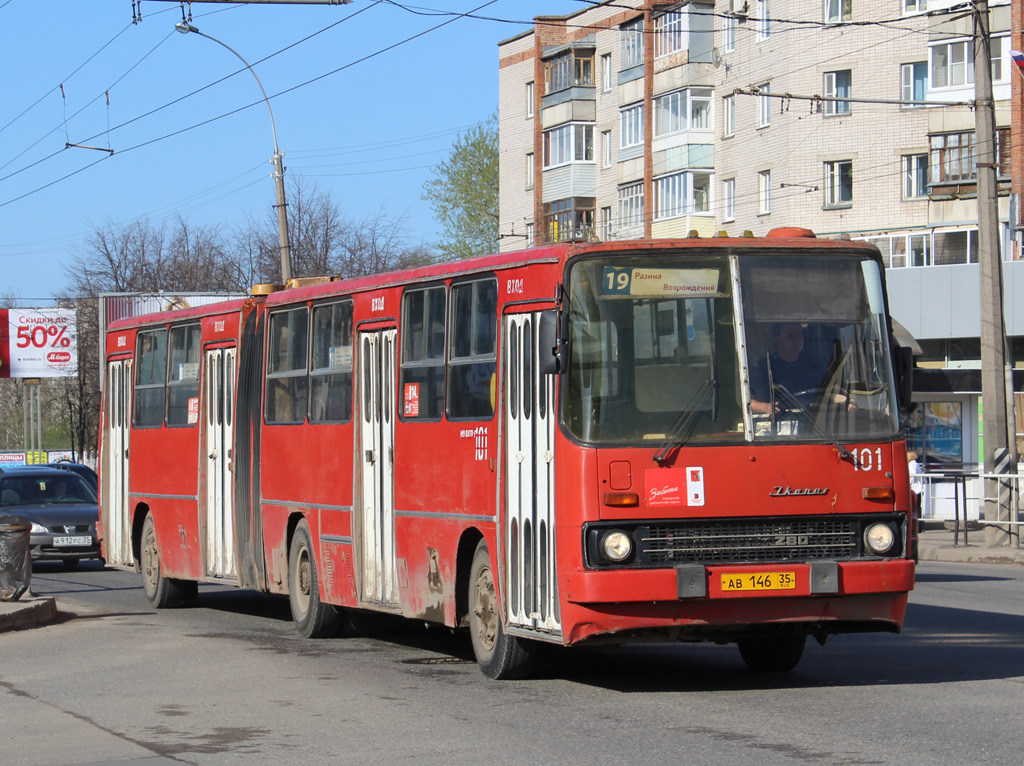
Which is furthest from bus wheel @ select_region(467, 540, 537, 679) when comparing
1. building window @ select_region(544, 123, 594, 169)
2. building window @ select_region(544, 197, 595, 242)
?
building window @ select_region(544, 123, 594, 169)

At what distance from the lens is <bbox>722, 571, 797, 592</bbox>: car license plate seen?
9508 mm

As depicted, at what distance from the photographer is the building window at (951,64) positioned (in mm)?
45406

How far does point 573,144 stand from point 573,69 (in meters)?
3.05

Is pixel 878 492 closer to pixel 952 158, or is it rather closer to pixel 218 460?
pixel 218 460

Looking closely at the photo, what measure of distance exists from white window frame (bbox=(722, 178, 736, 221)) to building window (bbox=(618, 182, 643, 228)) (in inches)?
196

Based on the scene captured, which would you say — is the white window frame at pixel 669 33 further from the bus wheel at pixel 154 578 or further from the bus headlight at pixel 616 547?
the bus headlight at pixel 616 547

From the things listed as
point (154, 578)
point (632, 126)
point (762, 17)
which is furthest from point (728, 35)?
point (154, 578)

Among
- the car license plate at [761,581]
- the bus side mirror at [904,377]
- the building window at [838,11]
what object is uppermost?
the building window at [838,11]

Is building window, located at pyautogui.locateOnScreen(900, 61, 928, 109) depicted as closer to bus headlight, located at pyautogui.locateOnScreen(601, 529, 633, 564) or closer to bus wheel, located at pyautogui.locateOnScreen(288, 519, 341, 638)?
bus wheel, located at pyautogui.locateOnScreen(288, 519, 341, 638)

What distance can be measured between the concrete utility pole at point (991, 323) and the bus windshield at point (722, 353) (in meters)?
15.5

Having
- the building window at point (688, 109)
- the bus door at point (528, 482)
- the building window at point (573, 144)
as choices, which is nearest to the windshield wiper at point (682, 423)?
the bus door at point (528, 482)

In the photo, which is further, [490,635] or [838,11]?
[838,11]

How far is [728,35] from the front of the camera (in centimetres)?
5303

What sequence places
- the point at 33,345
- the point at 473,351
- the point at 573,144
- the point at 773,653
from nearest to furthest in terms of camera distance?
1. the point at 773,653
2. the point at 473,351
3. the point at 573,144
4. the point at 33,345
